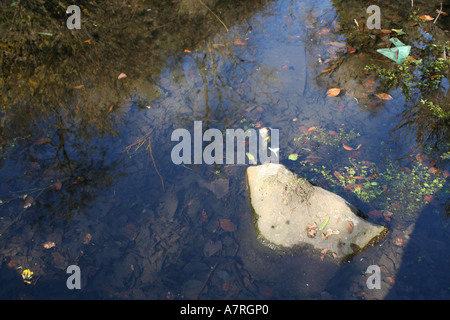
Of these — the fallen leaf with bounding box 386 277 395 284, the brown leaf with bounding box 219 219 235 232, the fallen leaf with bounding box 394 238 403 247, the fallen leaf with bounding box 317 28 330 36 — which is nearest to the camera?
the fallen leaf with bounding box 386 277 395 284

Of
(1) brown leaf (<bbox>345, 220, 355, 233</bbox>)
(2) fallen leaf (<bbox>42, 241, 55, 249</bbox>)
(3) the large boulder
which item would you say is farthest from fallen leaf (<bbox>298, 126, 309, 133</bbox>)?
(2) fallen leaf (<bbox>42, 241, 55, 249</bbox>)

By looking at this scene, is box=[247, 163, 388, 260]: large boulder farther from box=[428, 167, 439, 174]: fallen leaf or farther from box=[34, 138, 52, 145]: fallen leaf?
box=[34, 138, 52, 145]: fallen leaf

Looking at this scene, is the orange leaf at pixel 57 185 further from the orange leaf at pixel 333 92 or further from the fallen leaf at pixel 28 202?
the orange leaf at pixel 333 92

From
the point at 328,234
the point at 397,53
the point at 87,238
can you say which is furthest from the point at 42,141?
the point at 397,53

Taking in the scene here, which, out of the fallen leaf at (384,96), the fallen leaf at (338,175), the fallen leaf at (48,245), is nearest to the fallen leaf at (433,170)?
the fallen leaf at (338,175)

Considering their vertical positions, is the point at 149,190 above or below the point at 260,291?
above

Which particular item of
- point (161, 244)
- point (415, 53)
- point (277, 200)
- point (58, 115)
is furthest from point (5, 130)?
point (415, 53)

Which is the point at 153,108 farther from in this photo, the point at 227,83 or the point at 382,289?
the point at 382,289
